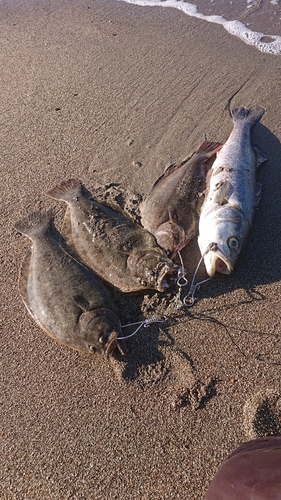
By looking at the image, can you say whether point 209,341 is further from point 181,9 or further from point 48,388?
point 181,9

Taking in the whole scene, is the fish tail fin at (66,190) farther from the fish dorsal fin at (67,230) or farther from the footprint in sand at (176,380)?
the footprint in sand at (176,380)

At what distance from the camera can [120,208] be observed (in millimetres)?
4793

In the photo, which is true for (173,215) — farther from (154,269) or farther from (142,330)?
(142,330)

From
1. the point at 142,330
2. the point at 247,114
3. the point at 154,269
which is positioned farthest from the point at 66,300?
the point at 247,114

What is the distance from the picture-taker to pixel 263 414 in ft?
10.1

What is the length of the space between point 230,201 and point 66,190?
6.93 feet

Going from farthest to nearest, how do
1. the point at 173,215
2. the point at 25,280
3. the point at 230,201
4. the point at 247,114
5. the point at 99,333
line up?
the point at 247,114, the point at 173,215, the point at 230,201, the point at 25,280, the point at 99,333

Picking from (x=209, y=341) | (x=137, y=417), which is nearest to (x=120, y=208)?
(x=209, y=341)

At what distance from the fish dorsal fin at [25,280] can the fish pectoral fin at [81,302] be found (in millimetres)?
518

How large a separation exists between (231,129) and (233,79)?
1507mm

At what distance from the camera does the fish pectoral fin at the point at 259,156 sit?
5.19 metres

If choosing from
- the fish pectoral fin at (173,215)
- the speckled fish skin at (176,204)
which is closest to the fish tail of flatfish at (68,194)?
the speckled fish skin at (176,204)

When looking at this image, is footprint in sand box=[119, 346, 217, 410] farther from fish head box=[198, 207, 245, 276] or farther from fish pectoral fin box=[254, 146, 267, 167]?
fish pectoral fin box=[254, 146, 267, 167]

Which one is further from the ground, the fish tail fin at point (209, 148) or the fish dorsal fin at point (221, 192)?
the fish tail fin at point (209, 148)
